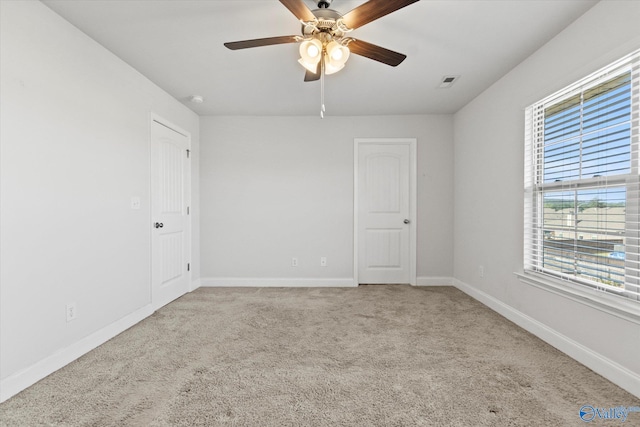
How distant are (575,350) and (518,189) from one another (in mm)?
1391

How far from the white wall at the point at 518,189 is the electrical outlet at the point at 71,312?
3.62m

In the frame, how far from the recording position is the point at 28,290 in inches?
72.1

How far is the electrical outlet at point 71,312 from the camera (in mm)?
2105

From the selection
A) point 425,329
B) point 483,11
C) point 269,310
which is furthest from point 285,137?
point 425,329

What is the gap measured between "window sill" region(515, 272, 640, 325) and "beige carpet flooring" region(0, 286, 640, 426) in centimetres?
43

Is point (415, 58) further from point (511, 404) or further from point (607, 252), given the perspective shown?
point (511, 404)

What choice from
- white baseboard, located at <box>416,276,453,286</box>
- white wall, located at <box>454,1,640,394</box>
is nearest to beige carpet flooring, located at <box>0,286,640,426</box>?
white wall, located at <box>454,1,640,394</box>

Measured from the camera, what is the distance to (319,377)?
1895 millimetres

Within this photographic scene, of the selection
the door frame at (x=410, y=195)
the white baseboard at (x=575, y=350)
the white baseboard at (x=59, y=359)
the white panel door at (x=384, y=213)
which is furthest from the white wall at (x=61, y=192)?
the white baseboard at (x=575, y=350)

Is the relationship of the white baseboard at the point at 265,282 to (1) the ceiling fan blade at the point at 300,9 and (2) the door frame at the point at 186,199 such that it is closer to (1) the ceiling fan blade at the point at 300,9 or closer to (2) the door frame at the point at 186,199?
(2) the door frame at the point at 186,199

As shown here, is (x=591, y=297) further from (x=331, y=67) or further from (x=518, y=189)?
(x=331, y=67)

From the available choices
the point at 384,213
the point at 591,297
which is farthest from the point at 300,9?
the point at 384,213

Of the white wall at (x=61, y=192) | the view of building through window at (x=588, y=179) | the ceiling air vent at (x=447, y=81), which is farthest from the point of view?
the ceiling air vent at (x=447, y=81)

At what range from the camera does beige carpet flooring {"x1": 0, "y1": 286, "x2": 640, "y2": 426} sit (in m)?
1.54
